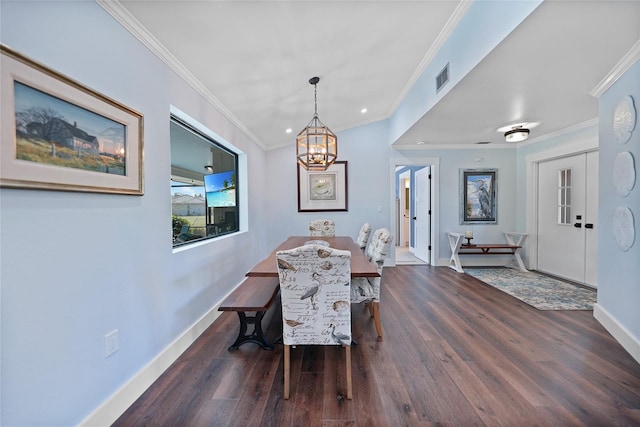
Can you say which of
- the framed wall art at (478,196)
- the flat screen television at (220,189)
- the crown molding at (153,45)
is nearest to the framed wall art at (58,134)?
the crown molding at (153,45)

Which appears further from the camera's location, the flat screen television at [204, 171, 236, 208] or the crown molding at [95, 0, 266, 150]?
the flat screen television at [204, 171, 236, 208]

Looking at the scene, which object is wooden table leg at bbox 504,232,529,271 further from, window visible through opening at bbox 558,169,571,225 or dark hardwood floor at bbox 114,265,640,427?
dark hardwood floor at bbox 114,265,640,427

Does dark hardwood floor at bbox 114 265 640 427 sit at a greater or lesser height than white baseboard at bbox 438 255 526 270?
lesser

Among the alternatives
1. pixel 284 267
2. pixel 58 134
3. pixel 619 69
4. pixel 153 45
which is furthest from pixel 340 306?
pixel 619 69

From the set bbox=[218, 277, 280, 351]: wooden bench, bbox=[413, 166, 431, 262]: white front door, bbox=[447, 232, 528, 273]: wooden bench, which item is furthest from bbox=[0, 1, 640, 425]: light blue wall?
bbox=[413, 166, 431, 262]: white front door

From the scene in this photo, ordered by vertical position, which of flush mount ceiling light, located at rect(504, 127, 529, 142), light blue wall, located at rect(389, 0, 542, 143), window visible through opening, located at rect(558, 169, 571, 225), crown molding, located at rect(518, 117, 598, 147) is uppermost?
light blue wall, located at rect(389, 0, 542, 143)

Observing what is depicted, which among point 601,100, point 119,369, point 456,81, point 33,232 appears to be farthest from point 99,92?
point 601,100

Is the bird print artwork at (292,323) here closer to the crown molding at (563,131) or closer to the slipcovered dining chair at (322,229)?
the slipcovered dining chair at (322,229)

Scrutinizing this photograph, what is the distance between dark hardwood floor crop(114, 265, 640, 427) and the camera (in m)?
1.47

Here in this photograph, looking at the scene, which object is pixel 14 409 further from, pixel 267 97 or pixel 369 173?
pixel 369 173

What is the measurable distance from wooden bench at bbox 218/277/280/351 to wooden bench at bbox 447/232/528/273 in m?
3.59

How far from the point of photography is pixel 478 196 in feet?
16.3

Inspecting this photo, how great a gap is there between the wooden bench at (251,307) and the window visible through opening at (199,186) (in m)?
0.72

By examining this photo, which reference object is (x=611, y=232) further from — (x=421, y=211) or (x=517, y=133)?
(x=421, y=211)
